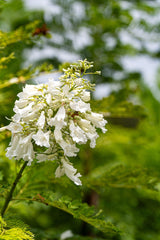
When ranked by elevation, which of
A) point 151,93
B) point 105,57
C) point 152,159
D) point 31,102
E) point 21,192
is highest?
point 151,93

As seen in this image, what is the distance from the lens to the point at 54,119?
0.64 metres

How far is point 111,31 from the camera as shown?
2492 mm

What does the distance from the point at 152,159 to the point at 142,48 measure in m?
1.15

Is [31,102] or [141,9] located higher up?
[141,9]

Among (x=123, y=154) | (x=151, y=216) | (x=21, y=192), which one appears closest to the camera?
(x=21, y=192)

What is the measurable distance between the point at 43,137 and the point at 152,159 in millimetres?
2261

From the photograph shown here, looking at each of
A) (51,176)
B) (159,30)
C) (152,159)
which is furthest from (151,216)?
(51,176)

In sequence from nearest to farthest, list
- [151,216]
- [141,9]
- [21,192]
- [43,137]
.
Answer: [43,137]
[21,192]
[141,9]
[151,216]

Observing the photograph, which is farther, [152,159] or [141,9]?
[152,159]

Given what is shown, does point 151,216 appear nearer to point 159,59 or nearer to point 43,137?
point 159,59

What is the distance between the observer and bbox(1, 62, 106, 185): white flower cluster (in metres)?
0.65

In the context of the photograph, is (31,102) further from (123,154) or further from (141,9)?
(123,154)

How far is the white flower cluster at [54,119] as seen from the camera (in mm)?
654

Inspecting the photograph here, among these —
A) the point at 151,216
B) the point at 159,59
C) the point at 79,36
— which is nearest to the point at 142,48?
the point at 159,59
